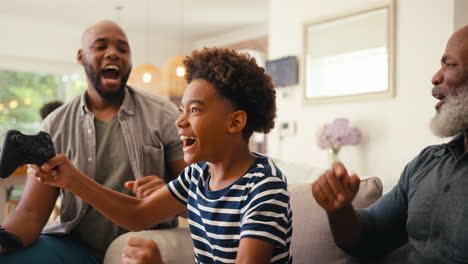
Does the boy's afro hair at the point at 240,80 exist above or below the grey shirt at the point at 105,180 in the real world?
above

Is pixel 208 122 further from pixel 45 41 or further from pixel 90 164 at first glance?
pixel 45 41

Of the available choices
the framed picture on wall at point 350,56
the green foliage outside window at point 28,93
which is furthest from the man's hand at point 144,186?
the green foliage outside window at point 28,93

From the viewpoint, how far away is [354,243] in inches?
52.9

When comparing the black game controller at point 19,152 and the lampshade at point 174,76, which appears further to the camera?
the lampshade at point 174,76

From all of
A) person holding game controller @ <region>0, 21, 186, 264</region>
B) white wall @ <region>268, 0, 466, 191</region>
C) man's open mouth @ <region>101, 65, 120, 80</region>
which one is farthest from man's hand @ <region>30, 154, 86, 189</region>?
white wall @ <region>268, 0, 466, 191</region>

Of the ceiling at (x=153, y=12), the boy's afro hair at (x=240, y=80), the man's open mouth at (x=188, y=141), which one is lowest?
the man's open mouth at (x=188, y=141)

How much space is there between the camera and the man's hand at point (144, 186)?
132cm

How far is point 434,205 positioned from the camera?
1.25 meters

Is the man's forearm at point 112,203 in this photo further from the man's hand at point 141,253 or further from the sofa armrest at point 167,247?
the man's hand at point 141,253

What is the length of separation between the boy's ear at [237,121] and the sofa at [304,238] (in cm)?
49

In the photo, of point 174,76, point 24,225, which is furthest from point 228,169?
point 174,76

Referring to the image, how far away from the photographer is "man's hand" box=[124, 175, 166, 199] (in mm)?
1317

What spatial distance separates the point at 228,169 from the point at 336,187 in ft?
0.91

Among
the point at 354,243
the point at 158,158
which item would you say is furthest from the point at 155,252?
the point at 158,158
